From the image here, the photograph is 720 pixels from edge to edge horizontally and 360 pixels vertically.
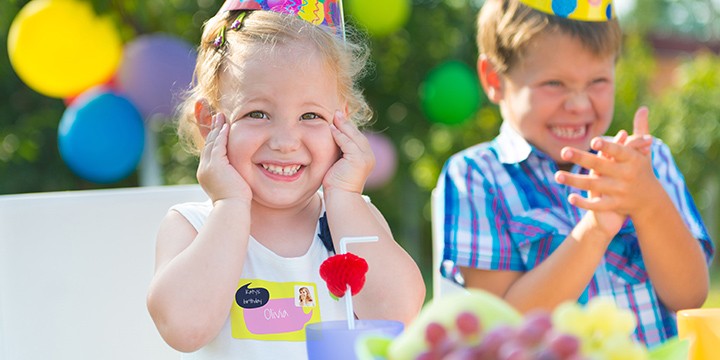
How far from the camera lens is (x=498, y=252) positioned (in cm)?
201

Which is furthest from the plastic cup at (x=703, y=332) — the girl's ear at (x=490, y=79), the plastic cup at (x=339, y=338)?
the girl's ear at (x=490, y=79)

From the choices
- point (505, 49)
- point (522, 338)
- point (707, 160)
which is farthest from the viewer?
point (707, 160)

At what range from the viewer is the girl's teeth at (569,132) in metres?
2.05

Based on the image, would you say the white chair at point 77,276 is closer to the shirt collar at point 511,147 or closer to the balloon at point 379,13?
the shirt collar at point 511,147

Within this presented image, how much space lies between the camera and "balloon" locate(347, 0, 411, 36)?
5367 mm

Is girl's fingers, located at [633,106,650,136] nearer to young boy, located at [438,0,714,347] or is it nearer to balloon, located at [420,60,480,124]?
young boy, located at [438,0,714,347]

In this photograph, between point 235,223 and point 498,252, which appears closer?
point 235,223

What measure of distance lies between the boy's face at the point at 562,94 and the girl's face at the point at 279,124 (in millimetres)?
644

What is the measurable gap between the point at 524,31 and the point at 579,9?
135 millimetres

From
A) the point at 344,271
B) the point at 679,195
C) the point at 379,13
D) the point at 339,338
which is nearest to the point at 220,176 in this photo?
the point at 344,271

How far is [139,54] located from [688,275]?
3.68 m

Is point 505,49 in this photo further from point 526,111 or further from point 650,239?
point 650,239

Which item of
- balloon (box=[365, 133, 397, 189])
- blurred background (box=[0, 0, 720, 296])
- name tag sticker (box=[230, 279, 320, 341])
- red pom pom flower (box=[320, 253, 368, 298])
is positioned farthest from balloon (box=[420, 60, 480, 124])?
red pom pom flower (box=[320, 253, 368, 298])

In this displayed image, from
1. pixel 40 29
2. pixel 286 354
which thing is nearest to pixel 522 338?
pixel 286 354
